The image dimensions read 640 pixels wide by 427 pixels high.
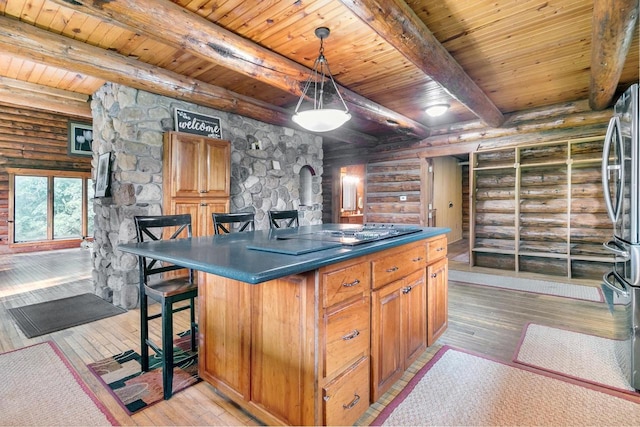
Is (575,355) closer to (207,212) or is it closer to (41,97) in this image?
(207,212)

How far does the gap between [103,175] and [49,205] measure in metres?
6.01

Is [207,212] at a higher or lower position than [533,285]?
higher

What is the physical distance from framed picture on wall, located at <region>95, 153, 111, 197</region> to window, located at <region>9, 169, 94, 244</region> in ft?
16.9

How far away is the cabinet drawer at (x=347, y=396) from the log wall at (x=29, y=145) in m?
7.38

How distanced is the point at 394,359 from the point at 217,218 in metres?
1.80

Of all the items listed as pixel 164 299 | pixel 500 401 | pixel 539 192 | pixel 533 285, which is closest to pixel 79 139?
pixel 164 299

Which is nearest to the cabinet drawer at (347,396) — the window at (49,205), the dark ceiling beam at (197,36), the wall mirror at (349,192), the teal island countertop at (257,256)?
the teal island countertop at (257,256)

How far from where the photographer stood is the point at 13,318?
3.12 m

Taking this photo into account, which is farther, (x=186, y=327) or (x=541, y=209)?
(x=541, y=209)

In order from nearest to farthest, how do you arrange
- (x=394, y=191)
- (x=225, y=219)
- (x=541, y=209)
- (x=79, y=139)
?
(x=225, y=219) → (x=541, y=209) → (x=79, y=139) → (x=394, y=191)

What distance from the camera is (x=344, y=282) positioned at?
1.49 metres

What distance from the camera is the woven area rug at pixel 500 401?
5.41 feet

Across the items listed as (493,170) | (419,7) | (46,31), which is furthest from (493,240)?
(46,31)

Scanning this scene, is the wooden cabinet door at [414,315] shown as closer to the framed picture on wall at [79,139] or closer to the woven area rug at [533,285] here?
the woven area rug at [533,285]
